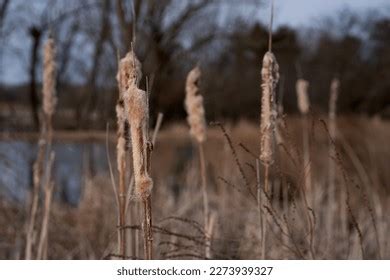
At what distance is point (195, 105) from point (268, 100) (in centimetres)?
31

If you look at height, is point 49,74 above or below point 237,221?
above

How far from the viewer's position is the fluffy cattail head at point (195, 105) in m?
1.30

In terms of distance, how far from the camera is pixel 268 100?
3.41 feet

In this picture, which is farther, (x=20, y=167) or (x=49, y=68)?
(x=20, y=167)

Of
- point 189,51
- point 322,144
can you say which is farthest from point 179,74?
point 322,144

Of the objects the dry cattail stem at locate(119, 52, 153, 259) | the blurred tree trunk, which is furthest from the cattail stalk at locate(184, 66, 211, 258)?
the blurred tree trunk

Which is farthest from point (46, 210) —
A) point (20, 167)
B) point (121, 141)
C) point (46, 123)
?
point (20, 167)

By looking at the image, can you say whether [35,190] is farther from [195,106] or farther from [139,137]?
[139,137]

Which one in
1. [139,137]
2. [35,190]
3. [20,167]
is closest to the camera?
[139,137]

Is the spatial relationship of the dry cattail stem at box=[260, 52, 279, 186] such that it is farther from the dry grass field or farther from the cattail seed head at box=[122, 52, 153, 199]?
the cattail seed head at box=[122, 52, 153, 199]

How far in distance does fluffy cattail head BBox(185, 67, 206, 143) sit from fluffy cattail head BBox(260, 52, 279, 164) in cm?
28

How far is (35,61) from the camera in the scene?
360 centimetres

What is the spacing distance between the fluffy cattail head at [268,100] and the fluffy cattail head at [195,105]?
28 cm
